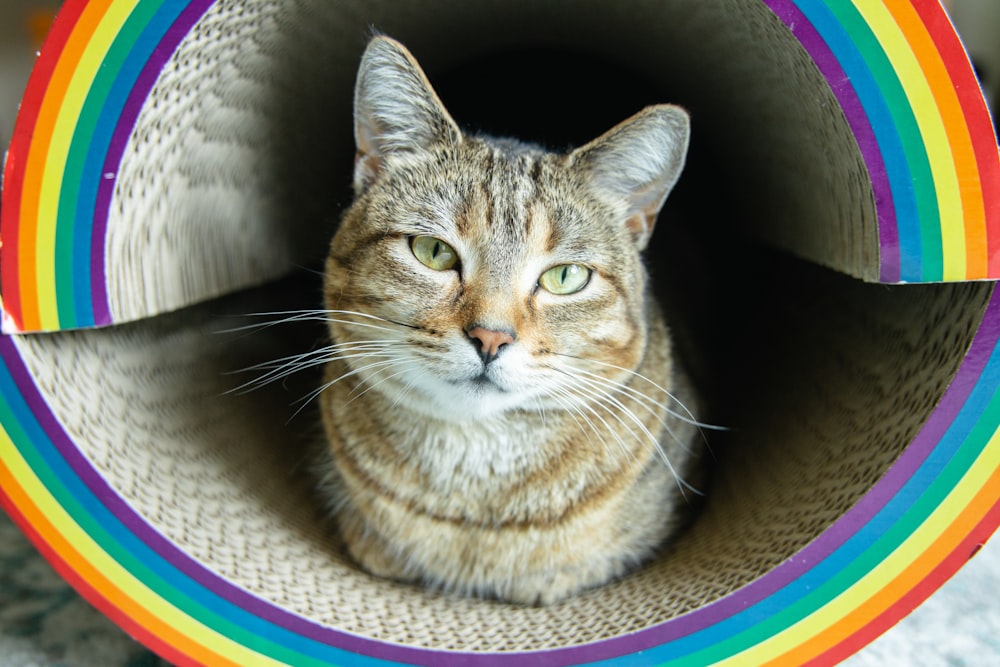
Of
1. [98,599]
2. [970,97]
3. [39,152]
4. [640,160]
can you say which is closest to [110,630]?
[98,599]

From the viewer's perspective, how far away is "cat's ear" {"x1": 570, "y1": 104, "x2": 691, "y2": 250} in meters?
1.19

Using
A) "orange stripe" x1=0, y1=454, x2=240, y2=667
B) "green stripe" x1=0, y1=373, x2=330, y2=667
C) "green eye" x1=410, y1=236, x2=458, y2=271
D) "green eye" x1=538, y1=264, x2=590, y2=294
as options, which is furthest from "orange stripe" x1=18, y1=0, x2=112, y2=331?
"green eye" x1=538, y1=264, x2=590, y2=294

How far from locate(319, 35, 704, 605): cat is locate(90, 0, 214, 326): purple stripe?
254 mm

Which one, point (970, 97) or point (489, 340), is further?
point (489, 340)

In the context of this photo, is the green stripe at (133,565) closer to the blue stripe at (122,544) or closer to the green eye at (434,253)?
the blue stripe at (122,544)

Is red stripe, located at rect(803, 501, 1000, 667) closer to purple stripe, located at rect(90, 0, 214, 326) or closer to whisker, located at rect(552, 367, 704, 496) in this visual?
whisker, located at rect(552, 367, 704, 496)

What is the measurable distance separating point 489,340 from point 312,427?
69 cm

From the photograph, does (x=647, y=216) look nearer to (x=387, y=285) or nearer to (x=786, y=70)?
(x=786, y=70)

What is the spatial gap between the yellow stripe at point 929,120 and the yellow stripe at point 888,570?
0.27 m

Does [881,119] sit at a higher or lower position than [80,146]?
higher

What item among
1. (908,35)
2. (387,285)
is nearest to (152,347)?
(387,285)

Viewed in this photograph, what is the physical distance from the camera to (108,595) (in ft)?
3.52

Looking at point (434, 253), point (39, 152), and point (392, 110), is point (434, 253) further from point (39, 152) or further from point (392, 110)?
point (39, 152)

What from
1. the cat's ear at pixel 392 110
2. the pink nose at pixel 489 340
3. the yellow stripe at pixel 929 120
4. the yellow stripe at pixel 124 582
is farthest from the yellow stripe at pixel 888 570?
the cat's ear at pixel 392 110
